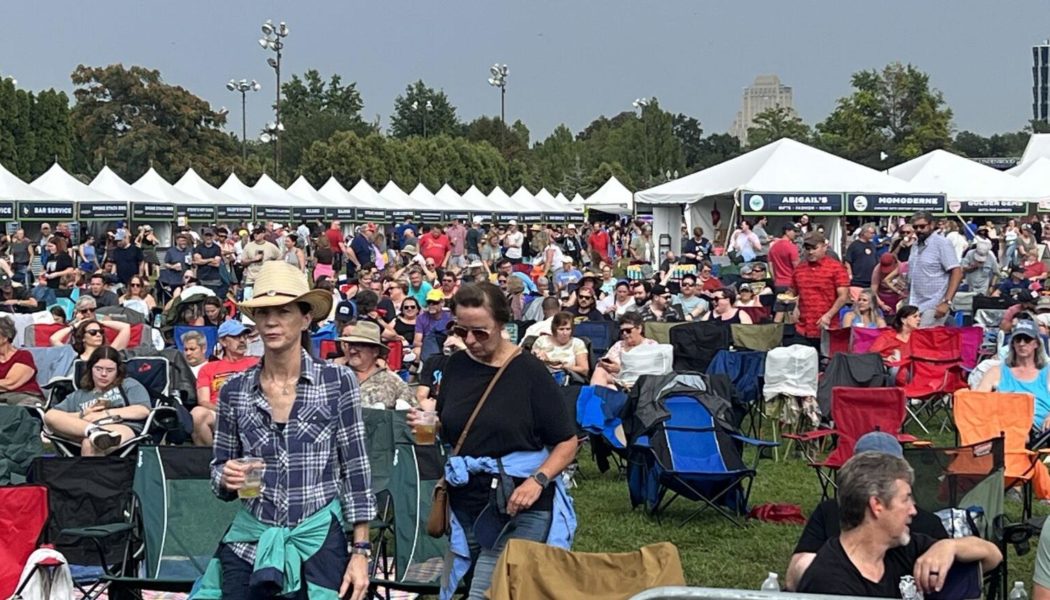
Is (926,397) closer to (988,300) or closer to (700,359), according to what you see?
(700,359)

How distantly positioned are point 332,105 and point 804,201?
96.8 m

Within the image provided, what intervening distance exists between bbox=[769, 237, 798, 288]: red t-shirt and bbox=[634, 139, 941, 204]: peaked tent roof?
7.14 metres

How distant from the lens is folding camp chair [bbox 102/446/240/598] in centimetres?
686

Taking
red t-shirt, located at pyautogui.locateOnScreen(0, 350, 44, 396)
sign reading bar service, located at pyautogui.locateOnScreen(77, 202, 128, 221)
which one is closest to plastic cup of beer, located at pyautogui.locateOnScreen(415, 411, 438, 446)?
→ red t-shirt, located at pyautogui.locateOnScreen(0, 350, 44, 396)

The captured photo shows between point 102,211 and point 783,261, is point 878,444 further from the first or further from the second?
point 102,211

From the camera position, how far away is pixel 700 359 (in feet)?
42.7

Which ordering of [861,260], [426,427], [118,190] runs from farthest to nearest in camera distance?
[118,190], [861,260], [426,427]

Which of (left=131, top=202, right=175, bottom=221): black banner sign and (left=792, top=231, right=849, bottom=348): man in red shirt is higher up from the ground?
(left=131, top=202, right=175, bottom=221): black banner sign

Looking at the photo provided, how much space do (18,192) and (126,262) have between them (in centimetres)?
1244

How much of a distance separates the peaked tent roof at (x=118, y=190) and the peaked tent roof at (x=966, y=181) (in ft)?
59.0

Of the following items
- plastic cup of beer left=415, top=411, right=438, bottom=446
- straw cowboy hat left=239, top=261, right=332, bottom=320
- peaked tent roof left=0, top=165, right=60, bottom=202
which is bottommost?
plastic cup of beer left=415, top=411, right=438, bottom=446

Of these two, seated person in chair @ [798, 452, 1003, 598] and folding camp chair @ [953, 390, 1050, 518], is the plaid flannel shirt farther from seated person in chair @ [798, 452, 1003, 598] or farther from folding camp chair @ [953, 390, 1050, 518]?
folding camp chair @ [953, 390, 1050, 518]

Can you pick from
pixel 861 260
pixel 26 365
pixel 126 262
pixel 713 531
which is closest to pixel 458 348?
pixel 26 365

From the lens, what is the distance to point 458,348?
37.7 ft
